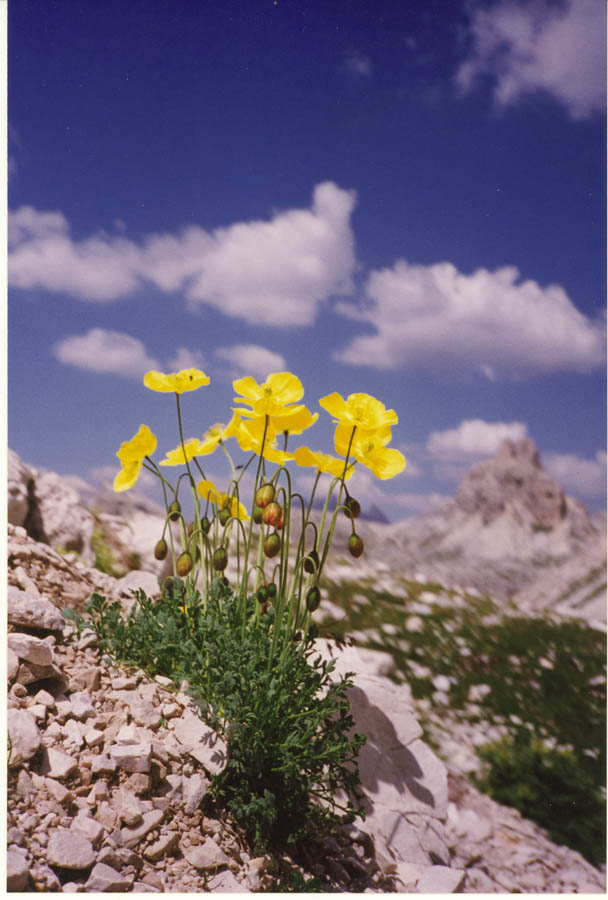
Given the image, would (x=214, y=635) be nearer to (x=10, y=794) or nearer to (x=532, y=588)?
(x=10, y=794)

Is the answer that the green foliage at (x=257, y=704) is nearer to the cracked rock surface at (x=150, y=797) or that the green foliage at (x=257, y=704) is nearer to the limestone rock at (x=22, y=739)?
the cracked rock surface at (x=150, y=797)

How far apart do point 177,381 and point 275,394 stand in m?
0.43

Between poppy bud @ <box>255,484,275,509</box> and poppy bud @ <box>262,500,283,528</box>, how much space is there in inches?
2.2

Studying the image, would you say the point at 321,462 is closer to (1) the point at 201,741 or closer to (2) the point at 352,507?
(2) the point at 352,507

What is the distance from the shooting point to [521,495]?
2197cm

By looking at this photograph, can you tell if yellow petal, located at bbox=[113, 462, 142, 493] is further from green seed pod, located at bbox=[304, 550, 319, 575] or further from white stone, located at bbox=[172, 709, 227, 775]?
white stone, located at bbox=[172, 709, 227, 775]

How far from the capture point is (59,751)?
211 cm

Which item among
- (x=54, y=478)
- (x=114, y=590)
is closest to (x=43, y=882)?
(x=114, y=590)

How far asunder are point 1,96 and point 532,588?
8654 millimetres

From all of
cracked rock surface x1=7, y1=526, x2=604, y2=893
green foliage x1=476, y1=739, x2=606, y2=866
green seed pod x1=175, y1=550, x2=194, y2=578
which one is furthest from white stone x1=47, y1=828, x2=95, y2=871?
green foliage x1=476, y1=739, x2=606, y2=866

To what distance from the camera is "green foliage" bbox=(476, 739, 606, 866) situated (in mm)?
3354

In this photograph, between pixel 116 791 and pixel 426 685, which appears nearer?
pixel 116 791

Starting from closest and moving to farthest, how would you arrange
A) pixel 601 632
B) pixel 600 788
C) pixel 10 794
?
pixel 10 794
pixel 600 788
pixel 601 632

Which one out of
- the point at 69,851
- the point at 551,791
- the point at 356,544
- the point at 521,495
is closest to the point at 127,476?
the point at 356,544
